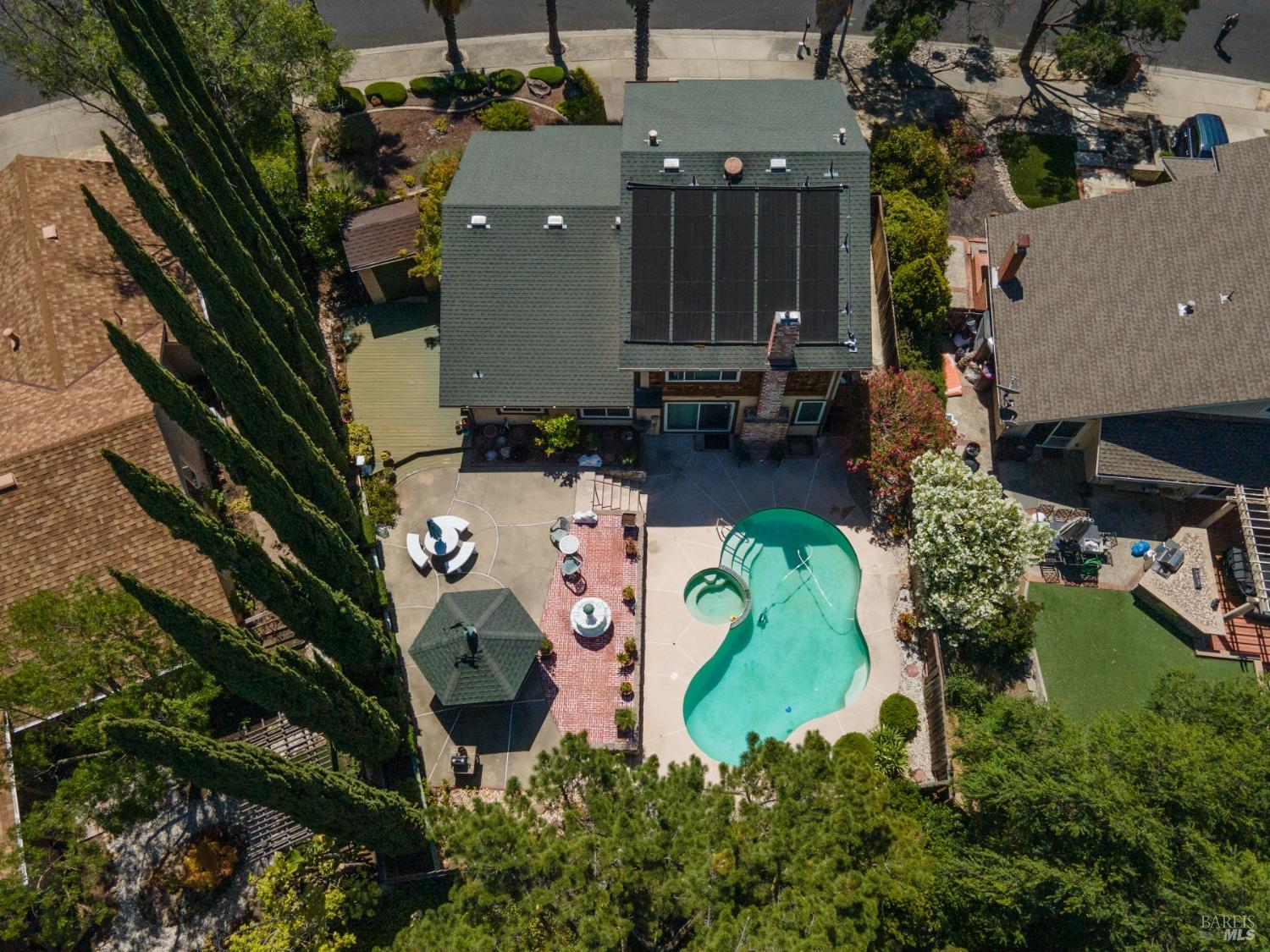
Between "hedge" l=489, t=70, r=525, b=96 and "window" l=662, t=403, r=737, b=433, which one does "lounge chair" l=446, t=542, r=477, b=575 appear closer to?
"window" l=662, t=403, r=737, b=433

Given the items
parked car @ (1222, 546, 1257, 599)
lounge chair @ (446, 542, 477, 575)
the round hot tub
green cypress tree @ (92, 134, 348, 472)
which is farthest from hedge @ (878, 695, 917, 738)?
green cypress tree @ (92, 134, 348, 472)

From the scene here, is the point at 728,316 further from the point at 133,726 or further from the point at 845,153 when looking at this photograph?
the point at 133,726

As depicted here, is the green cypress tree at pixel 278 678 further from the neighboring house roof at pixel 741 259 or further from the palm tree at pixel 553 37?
the palm tree at pixel 553 37

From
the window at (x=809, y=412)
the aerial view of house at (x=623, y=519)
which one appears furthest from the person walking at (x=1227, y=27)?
the window at (x=809, y=412)

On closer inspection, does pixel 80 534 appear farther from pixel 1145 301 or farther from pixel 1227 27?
pixel 1227 27

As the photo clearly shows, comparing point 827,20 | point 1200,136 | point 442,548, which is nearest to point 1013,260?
point 827,20

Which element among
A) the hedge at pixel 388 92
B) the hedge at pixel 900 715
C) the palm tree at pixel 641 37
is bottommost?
the hedge at pixel 900 715
